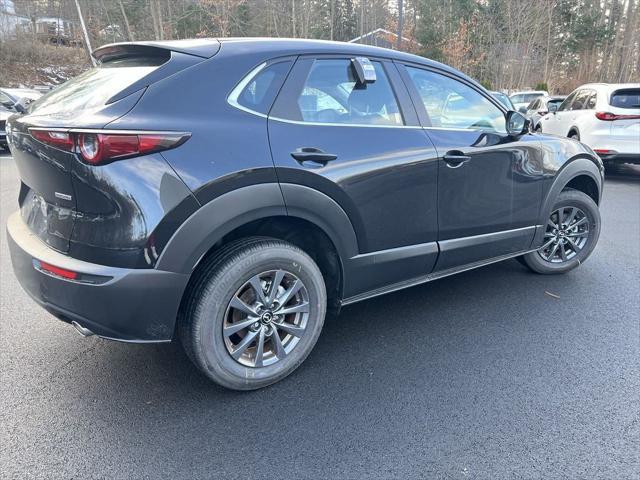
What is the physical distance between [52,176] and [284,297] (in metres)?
1.27

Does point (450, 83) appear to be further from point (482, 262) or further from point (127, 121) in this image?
point (127, 121)

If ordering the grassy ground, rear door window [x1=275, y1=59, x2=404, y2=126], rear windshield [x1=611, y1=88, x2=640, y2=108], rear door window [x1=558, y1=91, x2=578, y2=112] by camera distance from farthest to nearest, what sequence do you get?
the grassy ground → rear door window [x1=558, y1=91, x2=578, y2=112] → rear windshield [x1=611, y1=88, x2=640, y2=108] → rear door window [x1=275, y1=59, x2=404, y2=126]

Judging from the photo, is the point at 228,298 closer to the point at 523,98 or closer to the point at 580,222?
the point at 580,222

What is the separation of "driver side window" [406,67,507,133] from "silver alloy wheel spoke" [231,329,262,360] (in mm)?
1757

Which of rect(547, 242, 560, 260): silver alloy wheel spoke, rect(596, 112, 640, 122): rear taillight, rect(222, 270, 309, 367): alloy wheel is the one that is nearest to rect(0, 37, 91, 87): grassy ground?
rect(596, 112, 640, 122): rear taillight

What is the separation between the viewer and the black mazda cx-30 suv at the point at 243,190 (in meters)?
2.18

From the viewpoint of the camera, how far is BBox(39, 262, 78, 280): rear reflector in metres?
2.21

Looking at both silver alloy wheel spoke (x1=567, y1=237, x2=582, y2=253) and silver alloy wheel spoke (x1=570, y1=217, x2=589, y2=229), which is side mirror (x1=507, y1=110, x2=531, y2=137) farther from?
silver alloy wheel spoke (x1=567, y1=237, x2=582, y2=253)

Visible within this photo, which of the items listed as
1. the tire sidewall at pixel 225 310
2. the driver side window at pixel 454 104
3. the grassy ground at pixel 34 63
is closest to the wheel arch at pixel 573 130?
the driver side window at pixel 454 104

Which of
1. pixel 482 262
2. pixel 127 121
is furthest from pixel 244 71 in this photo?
pixel 482 262

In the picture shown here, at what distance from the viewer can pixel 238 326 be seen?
253cm

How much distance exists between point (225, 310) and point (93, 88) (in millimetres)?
1322

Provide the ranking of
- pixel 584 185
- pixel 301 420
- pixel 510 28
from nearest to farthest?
pixel 301 420
pixel 584 185
pixel 510 28

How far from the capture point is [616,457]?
2189 mm
